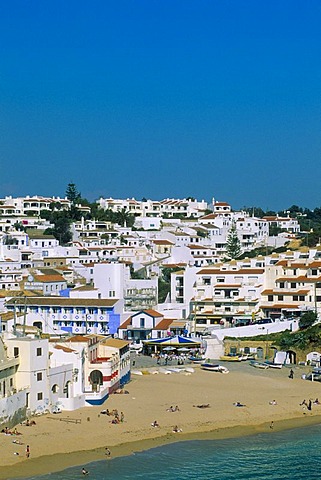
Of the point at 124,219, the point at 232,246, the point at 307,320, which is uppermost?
the point at 124,219

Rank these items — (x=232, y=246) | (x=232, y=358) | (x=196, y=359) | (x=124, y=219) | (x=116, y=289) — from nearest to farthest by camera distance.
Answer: (x=196, y=359) < (x=232, y=358) < (x=116, y=289) < (x=232, y=246) < (x=124, y=219)

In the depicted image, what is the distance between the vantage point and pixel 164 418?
32344mm

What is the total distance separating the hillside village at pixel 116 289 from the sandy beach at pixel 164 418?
1.16 m

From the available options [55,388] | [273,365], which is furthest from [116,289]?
[55,388]

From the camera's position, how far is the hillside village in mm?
32688

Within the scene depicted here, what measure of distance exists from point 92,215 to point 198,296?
2004 inches

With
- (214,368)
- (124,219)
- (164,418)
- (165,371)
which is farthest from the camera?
(124,219)

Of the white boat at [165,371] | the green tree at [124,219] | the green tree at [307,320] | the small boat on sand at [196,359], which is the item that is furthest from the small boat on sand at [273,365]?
the green tree at [124,219]

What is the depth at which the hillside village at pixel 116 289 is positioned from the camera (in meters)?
32.7

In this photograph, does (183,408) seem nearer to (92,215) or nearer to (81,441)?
(81,441)

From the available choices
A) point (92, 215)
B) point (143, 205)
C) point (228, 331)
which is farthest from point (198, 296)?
point (143, 205)

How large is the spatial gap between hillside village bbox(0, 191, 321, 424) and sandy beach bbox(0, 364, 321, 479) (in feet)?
3.82

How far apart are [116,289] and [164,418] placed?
84.3ft

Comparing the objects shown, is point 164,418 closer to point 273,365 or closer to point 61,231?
point 273,365
